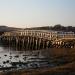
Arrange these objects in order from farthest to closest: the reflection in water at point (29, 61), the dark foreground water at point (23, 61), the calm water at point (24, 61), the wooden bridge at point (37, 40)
Result: the wooden bridge at point (37, 40) < the calm water at point (24, 61) < the reflection in water at point (29, 61) < the dark foreground water at point (23, 61)

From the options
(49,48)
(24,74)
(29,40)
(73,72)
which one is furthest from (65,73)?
(29,40)

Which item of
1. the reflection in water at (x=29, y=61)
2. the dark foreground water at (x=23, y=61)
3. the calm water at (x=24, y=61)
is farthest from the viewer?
the calm water at (x=24, y=61)

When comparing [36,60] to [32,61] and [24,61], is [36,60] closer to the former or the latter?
[32,61]

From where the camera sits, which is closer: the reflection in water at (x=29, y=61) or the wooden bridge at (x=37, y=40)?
the reflection in water at (x=29, y=61)

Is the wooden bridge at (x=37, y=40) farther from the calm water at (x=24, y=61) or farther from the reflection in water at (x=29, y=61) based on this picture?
the calm water at (x=24, y=61)

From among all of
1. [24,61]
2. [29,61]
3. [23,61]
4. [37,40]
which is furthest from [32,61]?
[37,40]

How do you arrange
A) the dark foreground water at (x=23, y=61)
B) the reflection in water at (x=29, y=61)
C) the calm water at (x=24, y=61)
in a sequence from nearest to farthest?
the dark foreground water at (x=23, y=61)
the reflection in water at (x=29, y=61)
the calm water at (x=24, y=61)

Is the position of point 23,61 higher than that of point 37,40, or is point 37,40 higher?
point 37,40

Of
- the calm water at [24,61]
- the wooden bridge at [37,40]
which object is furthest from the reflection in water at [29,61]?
the wooden bridge at [37,40]

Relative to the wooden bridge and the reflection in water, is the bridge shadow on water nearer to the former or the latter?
the reflection in water

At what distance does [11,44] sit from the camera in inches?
2751

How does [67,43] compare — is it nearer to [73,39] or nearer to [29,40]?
[73,39]

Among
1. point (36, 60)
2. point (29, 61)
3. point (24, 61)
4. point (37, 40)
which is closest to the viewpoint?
point (29, 61)

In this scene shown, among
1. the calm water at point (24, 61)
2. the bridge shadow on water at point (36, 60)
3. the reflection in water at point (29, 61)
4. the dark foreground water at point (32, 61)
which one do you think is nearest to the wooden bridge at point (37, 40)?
the bridge shadow on water at point (36, 60)
